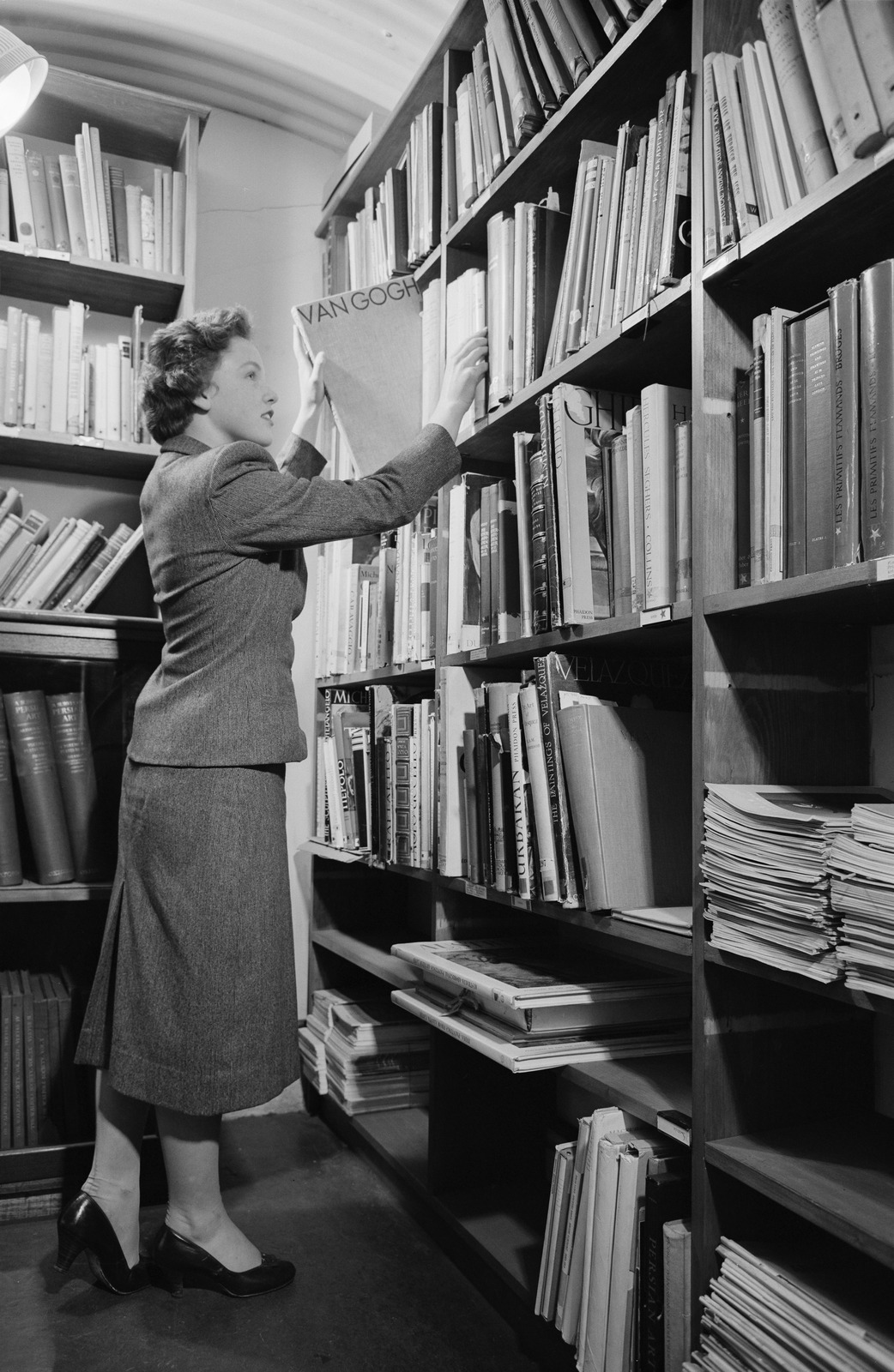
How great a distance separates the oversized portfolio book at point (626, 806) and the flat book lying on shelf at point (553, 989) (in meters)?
0.15

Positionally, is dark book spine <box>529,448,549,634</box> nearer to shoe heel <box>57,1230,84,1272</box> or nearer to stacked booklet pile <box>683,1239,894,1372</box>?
stacked booklet pile <box>683,1239,894,1372</box>

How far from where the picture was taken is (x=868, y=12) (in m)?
0.98

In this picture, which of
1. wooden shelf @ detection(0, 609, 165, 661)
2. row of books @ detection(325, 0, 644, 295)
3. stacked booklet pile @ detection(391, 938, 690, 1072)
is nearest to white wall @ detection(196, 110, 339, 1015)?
row of books @ detection(325, 0, 644, 295)

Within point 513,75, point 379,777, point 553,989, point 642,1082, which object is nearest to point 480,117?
point 513,75

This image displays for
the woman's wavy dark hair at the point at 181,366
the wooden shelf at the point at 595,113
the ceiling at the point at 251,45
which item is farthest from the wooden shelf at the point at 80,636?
the ceiling at the point at 251,45

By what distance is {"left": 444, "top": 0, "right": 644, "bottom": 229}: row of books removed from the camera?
148 centimetres

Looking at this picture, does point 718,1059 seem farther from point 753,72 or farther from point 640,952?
point 753,72

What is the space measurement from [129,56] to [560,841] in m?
2.42

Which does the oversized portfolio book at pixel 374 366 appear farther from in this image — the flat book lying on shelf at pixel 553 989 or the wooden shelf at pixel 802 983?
the wooden shelf at pixel 802 983

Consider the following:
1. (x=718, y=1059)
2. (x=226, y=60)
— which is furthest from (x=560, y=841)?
(x=226, y=60)

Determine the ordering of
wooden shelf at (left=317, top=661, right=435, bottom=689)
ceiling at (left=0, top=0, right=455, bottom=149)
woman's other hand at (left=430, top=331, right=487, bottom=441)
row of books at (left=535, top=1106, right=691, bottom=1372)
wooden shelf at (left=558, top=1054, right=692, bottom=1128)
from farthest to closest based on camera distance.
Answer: ceiling at (left=0, top=0, right=455, bottom=149)
wooden shelf at (left=317, top=661, right=435, bottom=689)
woman's other hand at (left=430, top=331, right=487, bottom=441)
wooden shelf at (left=558, top=1054, right=692, bottom=1128)
row of books at (left=535, top=1106, right=691, bottom=1372)

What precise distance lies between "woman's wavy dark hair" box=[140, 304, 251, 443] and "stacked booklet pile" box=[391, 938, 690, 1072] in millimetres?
1063

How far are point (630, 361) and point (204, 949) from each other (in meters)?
1.14

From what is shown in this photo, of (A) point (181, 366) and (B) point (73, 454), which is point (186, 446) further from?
(B) point (73, 454)
